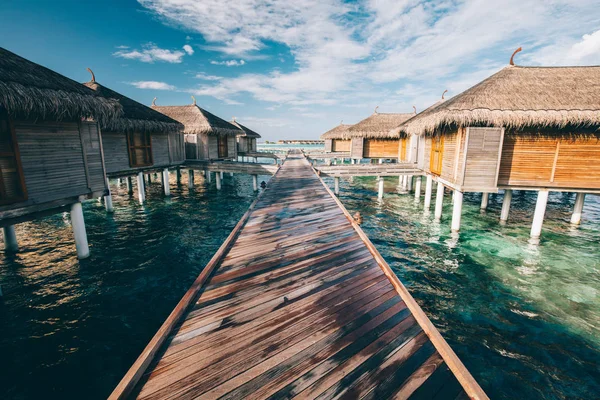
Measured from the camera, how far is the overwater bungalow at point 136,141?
12656 mm

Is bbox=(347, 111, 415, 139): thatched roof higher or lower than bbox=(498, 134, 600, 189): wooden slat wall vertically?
higher

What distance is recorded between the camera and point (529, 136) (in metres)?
9.91

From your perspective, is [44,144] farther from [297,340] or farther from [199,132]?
[199,132]

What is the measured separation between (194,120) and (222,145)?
3117 mm

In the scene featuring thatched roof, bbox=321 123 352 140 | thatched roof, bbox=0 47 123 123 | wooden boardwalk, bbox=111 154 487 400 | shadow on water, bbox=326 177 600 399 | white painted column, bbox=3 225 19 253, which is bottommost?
shadow on water, bbox=326 177 600 399

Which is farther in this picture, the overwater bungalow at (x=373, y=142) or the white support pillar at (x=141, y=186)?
the overwater bungalow at (x=373, y=142)

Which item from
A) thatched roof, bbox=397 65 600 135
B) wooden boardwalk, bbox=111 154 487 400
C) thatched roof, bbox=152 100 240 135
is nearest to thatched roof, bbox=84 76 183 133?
thatched roof, bbox=152 100 240 135

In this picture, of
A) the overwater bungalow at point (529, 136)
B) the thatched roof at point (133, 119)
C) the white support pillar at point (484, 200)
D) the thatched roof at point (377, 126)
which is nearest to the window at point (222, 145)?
the thatched roof at point (133, 119)

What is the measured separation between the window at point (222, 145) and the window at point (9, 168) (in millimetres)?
15785

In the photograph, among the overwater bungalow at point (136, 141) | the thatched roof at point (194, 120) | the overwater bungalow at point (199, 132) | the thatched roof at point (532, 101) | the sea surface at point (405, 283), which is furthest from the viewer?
the overwater bungalow at point (199, 132)

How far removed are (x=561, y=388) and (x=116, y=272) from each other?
35.0 ft

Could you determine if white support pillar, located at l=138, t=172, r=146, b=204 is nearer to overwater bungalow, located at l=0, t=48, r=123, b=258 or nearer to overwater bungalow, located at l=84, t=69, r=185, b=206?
overwater bungalow, located at l=84, t=69, r=185, b=206

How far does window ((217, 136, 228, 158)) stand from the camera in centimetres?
2181

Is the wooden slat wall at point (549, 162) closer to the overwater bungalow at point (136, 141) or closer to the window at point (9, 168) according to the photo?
the window at point (9, 168)
